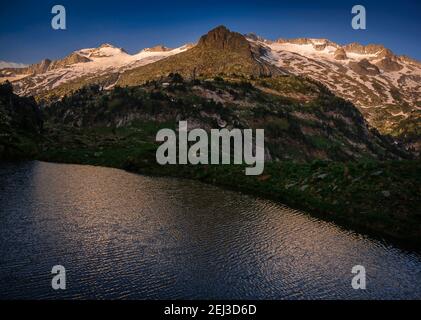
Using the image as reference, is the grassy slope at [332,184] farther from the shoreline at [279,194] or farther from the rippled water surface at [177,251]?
the rippled water surface at [177,251]

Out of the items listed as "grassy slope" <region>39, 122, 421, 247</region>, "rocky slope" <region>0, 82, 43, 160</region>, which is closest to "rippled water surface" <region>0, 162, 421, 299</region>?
"grassy slope" <region>39, 122, 421, 247</region>

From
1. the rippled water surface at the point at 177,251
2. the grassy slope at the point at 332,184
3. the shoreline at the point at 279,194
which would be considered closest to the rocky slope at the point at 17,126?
the grassy slope at the point at 332,184

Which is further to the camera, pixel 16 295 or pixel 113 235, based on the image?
pixel 113 235

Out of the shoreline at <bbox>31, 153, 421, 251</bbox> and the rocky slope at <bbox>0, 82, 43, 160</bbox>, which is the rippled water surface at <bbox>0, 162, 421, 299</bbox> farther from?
the rocky slope at <bbox>0, 82, 43, 160</bbox>

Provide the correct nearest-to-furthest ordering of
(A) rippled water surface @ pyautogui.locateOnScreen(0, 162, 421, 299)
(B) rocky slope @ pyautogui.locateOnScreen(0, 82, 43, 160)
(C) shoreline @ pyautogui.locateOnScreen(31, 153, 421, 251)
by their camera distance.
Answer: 1. (A) rippled water surface @ pyautogui.locateOnScreen(0, 162, 421, 299)
2. (C) shoreline @ pyautogui.locateOnScreen(31, 153, 421, 251)
3. (B) rocky slope @ pyautogui.locateOnScreen(0, 82, 43, 160)

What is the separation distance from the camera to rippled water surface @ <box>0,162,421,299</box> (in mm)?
37125

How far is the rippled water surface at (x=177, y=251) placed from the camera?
37.1 m

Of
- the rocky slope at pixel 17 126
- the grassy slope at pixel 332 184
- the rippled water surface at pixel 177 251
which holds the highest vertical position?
the rocky slope at pixel 17 126

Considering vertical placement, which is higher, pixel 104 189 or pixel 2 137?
pixel 2 137

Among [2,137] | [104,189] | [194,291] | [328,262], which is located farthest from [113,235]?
[2,137]

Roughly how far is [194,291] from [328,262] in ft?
56.0

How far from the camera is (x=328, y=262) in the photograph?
46.7 meters
